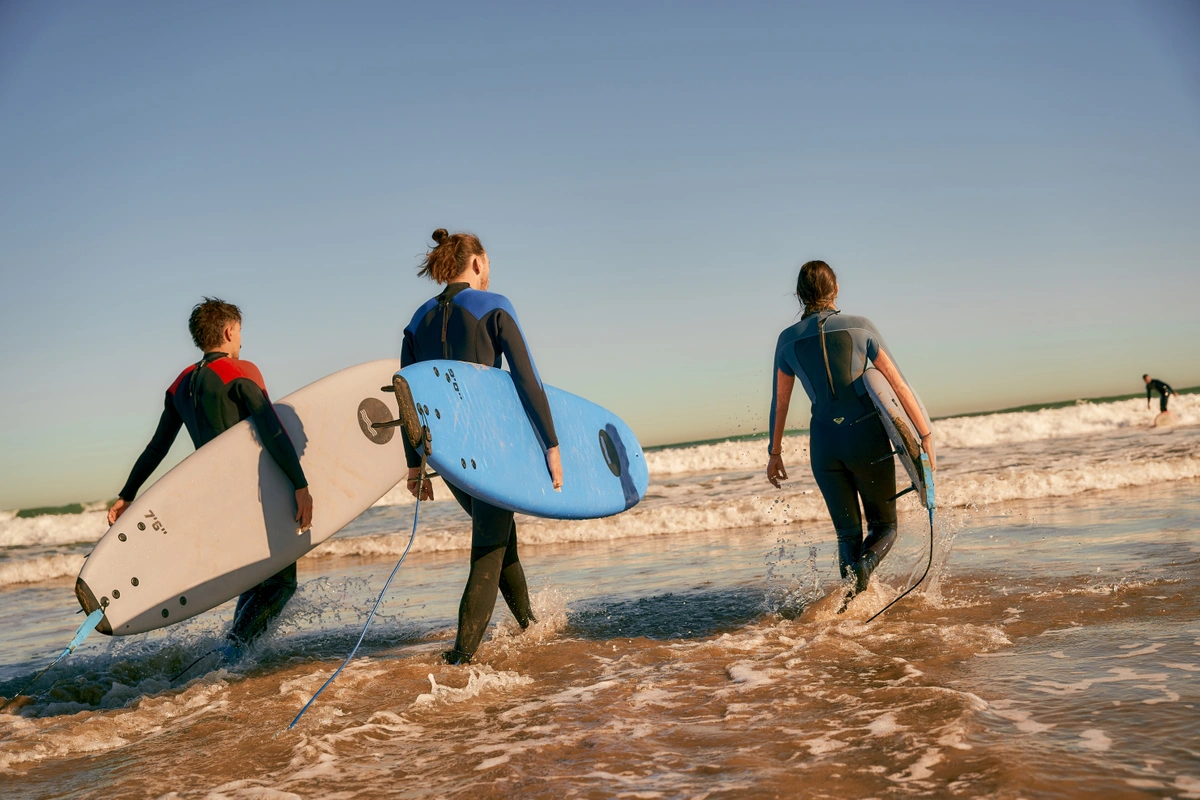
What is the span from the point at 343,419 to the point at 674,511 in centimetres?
618

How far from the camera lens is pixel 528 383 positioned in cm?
358

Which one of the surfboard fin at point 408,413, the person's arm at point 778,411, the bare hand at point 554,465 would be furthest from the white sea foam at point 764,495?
the surfboard fin at point 408,413

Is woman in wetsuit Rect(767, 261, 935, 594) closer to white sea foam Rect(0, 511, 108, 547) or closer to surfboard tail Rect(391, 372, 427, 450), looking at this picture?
surfboard tail Rect(391, 372, 427, 450)

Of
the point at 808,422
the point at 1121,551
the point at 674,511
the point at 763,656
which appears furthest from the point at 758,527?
the point at 763,656

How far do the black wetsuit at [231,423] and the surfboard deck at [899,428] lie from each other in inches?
109

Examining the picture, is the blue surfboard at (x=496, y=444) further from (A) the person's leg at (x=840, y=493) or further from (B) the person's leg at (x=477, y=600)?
(A) the person's leg at (x=840, y=493)

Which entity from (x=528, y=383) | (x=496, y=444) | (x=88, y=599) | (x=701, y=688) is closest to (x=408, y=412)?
(x=496, y=444)

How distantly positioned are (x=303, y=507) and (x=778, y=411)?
246 cm

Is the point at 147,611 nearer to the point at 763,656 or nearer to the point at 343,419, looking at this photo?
the point at 343,419

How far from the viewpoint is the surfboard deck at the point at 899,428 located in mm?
3805

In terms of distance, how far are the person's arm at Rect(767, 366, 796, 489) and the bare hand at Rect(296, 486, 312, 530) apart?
2.35 m

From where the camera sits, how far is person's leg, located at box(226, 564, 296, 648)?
13.4ft

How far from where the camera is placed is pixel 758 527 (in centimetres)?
899

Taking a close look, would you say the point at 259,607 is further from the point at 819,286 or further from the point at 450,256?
the point at 819,286
